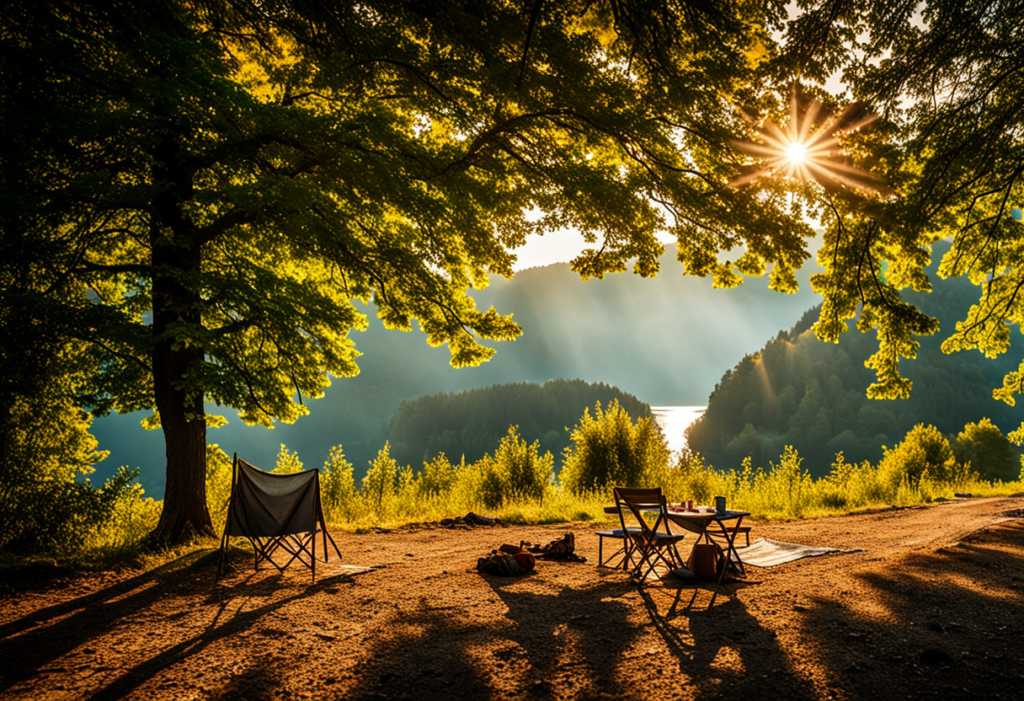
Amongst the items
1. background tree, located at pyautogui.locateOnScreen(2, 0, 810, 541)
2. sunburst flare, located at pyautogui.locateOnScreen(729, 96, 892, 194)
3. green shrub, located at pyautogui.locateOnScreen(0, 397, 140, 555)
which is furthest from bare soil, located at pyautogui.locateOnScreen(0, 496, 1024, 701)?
sunburst flare, located at pyautogui.locateOnScreen(729, 96, 892, 194)

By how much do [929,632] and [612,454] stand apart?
12.7m

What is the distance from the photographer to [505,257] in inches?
372

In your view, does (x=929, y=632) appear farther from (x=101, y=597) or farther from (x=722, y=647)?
(x=101, y=597)

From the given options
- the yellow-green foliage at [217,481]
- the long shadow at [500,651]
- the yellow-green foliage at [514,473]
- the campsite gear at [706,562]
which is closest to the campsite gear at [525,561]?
the long shadow at [500,651]

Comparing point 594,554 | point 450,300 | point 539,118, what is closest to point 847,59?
point 539,118

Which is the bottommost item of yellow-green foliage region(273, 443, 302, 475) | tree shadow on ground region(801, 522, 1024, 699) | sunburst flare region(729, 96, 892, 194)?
tree shadow on ground region(801, 522, 1024, 699)

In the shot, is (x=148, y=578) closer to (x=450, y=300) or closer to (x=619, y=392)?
(x=450, y=300)

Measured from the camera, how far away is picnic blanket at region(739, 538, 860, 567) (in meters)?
6.45

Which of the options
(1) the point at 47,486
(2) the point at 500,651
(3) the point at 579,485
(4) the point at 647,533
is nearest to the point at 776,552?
→ (4) the point at 647,533

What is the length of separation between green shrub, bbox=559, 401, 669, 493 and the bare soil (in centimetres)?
948

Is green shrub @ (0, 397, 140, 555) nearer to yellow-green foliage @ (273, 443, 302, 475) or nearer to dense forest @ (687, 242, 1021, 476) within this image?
yellow-green foliage @ (273, 443, 302, 475)

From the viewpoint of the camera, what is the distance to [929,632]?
12.0 ft

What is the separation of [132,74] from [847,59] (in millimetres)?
9059

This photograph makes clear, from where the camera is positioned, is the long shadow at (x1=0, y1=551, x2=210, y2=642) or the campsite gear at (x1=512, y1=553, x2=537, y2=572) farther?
the campsite gear at (x1=512, y1=553, x2=537, y2=572)
